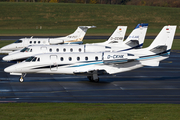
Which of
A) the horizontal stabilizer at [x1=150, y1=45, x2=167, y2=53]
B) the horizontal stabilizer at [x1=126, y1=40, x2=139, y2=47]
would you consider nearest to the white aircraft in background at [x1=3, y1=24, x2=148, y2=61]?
the horizontal stabilizer at [x1=126, y1=40, x2=139, y2=47]

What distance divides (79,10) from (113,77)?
344 ft

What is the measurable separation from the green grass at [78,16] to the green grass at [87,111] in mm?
92591

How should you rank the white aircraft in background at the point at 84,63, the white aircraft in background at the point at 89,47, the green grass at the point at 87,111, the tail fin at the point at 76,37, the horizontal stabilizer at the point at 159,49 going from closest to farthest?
the green grass at the point at 87,111 → the white aircraft in background at the point at 84,63 → the horizontal stabilizer at the point at 159,49 → the white aircraft in background at the point at 89,47 → the tail fin at the point at 76,37

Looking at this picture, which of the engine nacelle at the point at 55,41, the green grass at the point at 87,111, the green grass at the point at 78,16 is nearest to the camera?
the green grass at the point at 87,111

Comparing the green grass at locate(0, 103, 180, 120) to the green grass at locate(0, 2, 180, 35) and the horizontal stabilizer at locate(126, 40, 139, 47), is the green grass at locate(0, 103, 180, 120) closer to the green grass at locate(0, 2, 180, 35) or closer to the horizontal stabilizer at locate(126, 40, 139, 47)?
the horizontal stabilizer at locate(126, 40, 139, 47)

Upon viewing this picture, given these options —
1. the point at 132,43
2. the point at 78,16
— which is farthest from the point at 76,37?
the point at 78,16

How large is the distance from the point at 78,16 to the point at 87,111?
367ft

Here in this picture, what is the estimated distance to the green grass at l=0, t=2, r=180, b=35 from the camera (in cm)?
11601

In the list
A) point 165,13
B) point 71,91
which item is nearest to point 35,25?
point 165,13

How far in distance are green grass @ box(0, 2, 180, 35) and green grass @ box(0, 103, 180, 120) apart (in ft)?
304

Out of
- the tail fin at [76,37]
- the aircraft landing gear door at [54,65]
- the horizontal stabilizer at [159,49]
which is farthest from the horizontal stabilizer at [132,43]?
the aircraft landing gear door at [54,65]

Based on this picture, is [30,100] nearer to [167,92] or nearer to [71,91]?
[71,91]

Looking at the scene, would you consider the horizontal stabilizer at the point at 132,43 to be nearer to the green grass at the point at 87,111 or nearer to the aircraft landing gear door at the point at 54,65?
the aircraft landing gear door at the point at 54,65

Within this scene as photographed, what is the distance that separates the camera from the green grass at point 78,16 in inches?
4567
